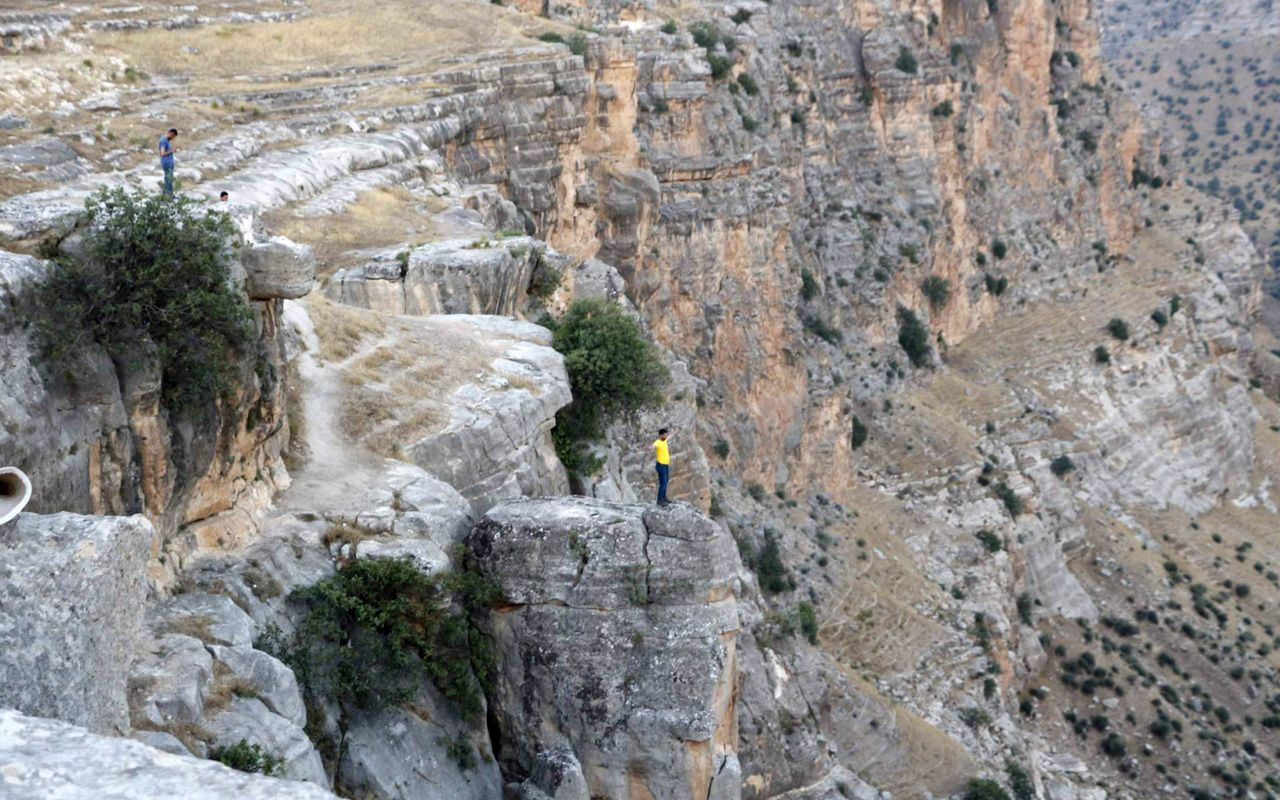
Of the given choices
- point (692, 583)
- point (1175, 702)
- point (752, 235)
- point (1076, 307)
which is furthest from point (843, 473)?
point (692, 583)

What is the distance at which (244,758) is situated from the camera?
12922 mm

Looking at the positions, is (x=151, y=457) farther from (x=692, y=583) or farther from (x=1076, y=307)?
(x=1076, y=307)

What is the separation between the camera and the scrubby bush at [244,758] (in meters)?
12.9

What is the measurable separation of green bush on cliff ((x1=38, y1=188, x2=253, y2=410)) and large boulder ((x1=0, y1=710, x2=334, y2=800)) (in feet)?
19.1

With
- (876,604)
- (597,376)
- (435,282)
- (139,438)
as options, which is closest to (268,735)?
(139,438)

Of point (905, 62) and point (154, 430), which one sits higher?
point (154, 430)

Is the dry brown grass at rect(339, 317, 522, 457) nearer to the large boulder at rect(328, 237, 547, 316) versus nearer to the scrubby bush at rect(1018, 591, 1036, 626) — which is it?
the large boulder at rect(328, 237, 547, 316)

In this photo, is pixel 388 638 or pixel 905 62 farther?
pixel 905 62

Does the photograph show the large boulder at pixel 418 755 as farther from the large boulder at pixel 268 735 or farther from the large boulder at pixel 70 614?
the large boulder at pixel 70 614

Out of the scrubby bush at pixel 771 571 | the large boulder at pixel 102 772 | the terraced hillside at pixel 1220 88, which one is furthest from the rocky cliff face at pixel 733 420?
the terraced hillside at pixel 1220 88

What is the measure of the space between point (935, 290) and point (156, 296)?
199ft

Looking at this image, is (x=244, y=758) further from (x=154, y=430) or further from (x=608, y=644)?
(x=608, y=644)

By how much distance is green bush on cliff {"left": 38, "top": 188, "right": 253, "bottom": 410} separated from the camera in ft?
48.3

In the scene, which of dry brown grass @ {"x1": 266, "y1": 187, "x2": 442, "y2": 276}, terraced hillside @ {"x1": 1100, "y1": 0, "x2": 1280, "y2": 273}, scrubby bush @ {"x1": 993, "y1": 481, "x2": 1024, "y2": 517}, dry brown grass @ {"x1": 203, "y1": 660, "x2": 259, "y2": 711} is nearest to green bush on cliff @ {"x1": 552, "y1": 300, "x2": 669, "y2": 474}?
dry brown grass @ {"x1": 266, "y1": 187, "x2": 442, "y2": 276}
